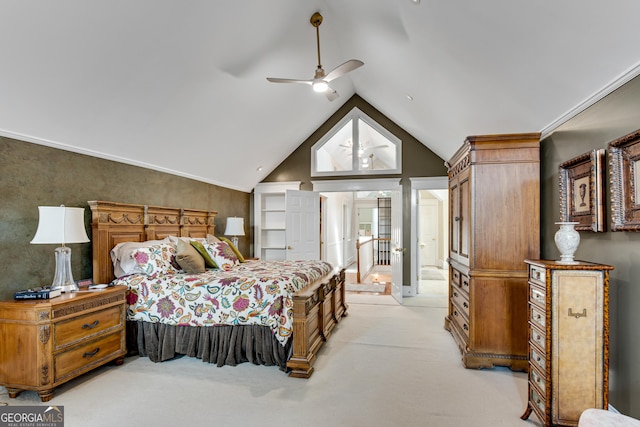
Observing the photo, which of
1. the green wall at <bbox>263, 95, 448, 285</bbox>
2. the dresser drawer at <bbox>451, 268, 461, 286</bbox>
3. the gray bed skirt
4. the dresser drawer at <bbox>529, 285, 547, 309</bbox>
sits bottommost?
the gray bed skirt

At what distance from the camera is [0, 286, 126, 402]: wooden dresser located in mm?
2408

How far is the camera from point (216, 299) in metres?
3.10


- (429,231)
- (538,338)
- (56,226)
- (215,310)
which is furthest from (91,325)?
(429,231)

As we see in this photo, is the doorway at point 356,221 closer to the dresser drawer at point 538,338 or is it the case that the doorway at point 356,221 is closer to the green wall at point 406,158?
the green wall at point 406,158

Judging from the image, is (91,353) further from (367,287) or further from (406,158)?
(406,158)

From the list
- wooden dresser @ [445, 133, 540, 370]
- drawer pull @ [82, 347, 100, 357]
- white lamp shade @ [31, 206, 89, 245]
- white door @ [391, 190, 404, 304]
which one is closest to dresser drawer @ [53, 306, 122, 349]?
drawer pull @ [82, 347, 100, 357]

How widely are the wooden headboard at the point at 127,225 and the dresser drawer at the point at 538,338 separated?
386 cm

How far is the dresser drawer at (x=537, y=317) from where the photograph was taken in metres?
2.13

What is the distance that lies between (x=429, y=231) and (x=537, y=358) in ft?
27.1

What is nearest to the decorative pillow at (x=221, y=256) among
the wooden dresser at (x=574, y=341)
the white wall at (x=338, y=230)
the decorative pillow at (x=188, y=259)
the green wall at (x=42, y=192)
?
the decorative pillow at (x=188, y=259)

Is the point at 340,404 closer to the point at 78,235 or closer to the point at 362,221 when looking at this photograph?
the point at 78,235

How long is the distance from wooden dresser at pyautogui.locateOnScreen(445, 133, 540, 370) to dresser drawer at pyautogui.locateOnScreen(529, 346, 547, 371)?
2.33 ft

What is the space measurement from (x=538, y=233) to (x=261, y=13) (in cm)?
341

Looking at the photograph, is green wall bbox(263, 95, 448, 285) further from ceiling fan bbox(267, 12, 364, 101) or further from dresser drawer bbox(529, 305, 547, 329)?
dresser drawer bbox(529, 305, 547, 329)
